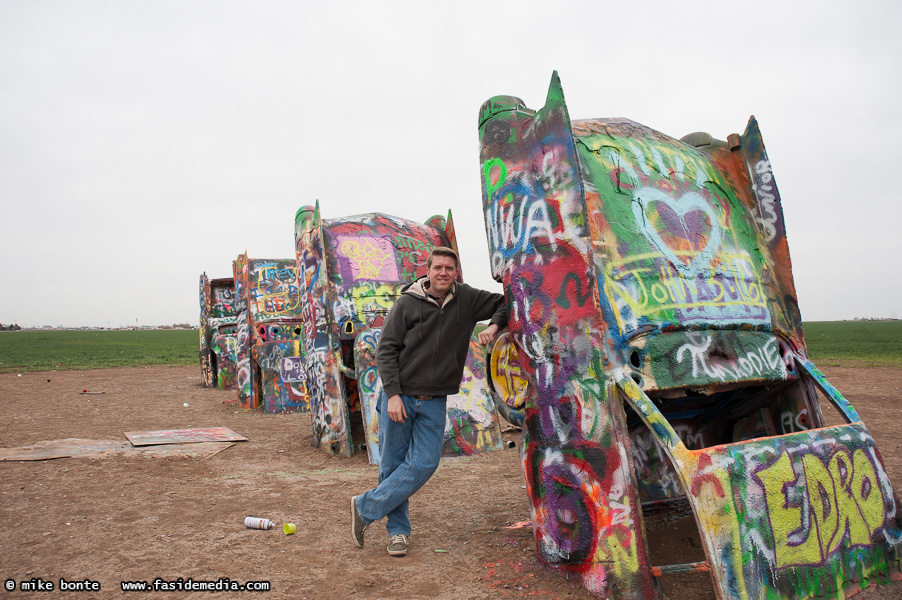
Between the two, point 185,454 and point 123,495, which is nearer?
point 123,495

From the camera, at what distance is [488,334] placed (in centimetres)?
384

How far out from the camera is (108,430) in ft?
30.2

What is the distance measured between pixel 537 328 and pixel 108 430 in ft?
27.1

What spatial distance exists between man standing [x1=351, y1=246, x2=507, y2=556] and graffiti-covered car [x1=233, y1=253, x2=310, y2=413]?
→ 795cm

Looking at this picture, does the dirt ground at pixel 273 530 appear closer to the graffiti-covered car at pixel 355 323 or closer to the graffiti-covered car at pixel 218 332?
the graffiti-covered car at pixel 355 323

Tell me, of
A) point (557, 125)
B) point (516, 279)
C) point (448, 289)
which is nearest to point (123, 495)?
point (448, 289)

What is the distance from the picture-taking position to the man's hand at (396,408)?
3.74 m

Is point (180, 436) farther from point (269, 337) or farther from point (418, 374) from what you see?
point (418, 374)

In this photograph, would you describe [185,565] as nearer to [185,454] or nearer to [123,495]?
[123,495]

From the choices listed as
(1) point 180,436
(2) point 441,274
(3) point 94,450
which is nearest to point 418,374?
(2) point 441,274

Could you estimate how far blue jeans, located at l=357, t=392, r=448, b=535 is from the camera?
382cm

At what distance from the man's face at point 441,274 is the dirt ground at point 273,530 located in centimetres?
175

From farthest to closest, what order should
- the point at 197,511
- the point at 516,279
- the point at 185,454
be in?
the point at 185,454 → the point at 197,511 → the point at 516,279

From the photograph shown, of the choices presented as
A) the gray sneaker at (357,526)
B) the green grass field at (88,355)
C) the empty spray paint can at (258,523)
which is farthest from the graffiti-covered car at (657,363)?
the green grass field at (88,355)
